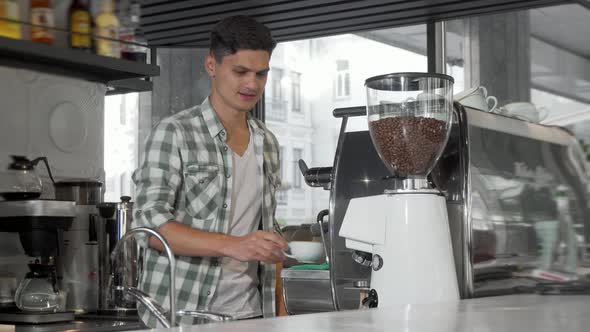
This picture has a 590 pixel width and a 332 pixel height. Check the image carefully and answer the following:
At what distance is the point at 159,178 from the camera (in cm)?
212

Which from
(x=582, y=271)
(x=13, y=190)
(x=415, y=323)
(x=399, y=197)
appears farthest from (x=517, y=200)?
(x=13, y=190)

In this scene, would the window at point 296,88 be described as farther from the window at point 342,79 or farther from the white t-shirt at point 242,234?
the white t-shirt at point 242,234

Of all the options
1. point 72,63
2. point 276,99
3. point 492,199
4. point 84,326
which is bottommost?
point 84,326


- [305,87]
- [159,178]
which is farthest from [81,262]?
[305,87]

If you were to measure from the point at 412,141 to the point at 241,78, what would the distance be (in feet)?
2.02

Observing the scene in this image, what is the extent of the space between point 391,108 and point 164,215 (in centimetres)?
64

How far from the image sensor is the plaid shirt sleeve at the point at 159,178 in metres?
2.09

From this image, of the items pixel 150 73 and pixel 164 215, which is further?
pixel 150 73

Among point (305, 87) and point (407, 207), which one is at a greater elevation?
point (305, 87)

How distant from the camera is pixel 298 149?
538cm

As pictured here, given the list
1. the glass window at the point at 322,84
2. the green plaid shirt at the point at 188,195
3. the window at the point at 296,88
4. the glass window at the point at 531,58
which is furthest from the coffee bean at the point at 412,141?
the window at the point at 296,88

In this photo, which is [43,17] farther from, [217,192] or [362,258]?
[362,258]

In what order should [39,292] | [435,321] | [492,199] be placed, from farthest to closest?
[39,292] → [492,199] → [435,321]

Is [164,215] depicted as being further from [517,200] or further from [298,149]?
[298,149]
